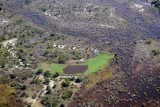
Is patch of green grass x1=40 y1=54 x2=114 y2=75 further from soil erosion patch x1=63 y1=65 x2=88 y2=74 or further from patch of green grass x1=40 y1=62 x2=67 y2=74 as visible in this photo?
soil erosion patch x1=63 y1=65 x2=88 y2=74

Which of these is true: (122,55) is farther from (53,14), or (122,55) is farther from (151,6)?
(151,6)

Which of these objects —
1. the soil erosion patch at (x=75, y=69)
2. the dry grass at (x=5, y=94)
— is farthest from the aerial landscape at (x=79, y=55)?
the dry grass at (x=5, y=94)

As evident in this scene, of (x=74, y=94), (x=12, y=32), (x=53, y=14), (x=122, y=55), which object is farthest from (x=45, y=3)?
(x=74, y=94)

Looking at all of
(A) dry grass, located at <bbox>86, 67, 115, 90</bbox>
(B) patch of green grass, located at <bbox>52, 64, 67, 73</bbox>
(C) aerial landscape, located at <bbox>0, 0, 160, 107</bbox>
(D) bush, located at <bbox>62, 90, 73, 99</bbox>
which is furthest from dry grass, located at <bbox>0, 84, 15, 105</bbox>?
(A) dry grass, located at <bbox>86, 67, 115, 90</bbox>

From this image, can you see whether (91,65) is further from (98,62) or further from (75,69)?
(75,69)

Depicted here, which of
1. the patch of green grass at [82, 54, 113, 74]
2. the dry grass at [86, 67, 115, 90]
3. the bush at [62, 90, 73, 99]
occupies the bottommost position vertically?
the bush at [62, 90, 73, 99]

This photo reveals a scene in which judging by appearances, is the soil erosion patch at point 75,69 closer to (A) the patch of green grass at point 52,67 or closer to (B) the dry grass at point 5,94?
(A) the patch of green grass at point 52,67

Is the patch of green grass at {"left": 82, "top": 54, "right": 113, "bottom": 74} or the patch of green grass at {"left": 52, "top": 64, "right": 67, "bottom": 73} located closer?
the patch of green grass at {"left": 52, "top": 64, "right": 67, "bottom": 73}


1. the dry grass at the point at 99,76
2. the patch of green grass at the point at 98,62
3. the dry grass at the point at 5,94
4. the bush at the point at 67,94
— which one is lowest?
the dry grass at the point at 5,94

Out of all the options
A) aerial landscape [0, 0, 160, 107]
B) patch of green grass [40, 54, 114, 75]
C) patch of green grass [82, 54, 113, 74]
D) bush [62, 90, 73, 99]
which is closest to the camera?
bush [62, 90, 73, 99]
